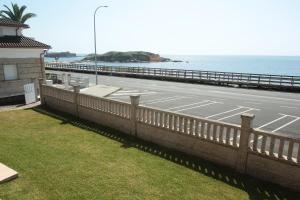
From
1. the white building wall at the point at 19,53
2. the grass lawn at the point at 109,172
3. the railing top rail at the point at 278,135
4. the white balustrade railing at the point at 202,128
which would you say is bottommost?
the grass lawn at the point at 109,172

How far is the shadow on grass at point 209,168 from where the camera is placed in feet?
21.5

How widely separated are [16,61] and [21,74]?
Result: 43.1 inches

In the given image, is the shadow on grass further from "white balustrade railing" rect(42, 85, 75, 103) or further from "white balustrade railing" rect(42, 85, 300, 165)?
"white balustrade railing" rect(42, 85, 75, 103)

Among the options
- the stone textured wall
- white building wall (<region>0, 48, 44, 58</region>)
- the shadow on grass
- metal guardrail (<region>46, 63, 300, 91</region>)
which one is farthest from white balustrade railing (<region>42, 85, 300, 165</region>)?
metal guardrail (<region>46, 63, 300, 91</region>)

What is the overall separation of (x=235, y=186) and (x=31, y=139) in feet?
25.0

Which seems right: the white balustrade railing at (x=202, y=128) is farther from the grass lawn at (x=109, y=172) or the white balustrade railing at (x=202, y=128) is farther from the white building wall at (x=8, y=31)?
the white building wall at (x=8, y=31)

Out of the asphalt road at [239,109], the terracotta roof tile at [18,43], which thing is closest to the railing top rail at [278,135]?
the asphalt road at [239,109]

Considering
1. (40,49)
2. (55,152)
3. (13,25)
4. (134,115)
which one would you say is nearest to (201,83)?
(40,49)

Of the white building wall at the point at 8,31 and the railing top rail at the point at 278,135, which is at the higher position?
the white building wall at the point at 8,31

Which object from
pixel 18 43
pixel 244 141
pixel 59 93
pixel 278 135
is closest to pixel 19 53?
pixel 18 43

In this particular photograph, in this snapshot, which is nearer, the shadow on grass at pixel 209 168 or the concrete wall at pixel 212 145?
the shadow on grass at pixel 209 168

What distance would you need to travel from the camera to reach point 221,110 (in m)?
17.3

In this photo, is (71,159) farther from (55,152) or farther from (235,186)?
(235,186)

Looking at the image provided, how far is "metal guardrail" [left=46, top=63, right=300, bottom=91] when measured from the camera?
30222 millimetres
